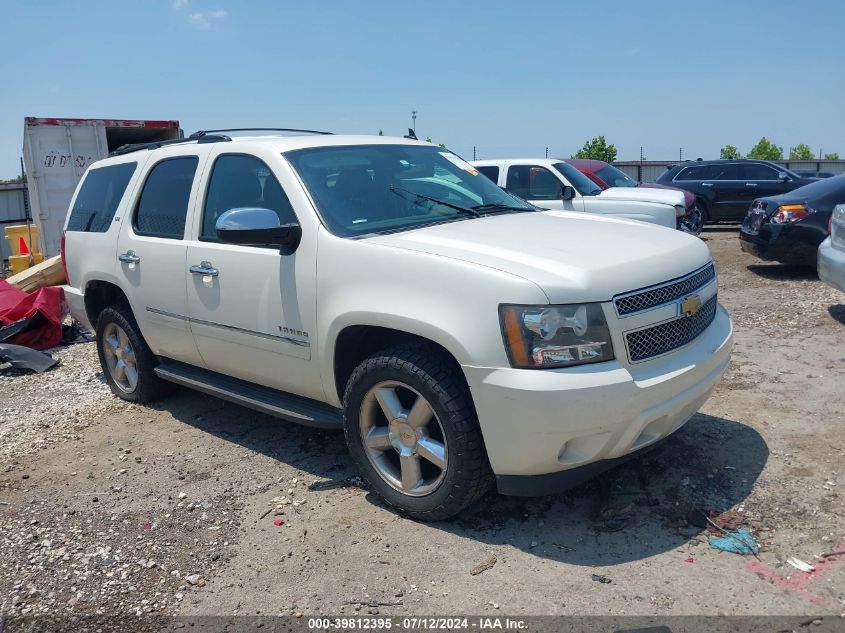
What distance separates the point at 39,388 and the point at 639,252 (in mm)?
5562

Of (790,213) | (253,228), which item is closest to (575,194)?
(790,213)

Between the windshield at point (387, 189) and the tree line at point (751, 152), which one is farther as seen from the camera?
the tree line at point (751, 152)

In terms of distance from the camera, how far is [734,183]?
1599 cm

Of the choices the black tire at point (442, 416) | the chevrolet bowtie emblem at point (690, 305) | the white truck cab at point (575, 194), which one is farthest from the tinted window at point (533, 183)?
the black tire at point (442, 416)

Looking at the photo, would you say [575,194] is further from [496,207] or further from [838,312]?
[496,207]

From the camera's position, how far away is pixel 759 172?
52.7ft

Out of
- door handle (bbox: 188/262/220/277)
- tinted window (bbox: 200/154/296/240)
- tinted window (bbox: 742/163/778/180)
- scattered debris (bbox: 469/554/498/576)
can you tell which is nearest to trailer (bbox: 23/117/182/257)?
tinted window (bbox: 200/154/296/240)

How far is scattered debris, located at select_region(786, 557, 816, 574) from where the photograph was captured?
3114 mm

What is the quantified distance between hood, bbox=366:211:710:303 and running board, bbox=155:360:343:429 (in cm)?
101

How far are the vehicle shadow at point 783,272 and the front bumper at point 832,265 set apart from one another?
224 centimetres

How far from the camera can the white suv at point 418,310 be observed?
3.17 m

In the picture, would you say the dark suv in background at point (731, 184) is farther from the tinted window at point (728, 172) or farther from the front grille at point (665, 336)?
the front grille at point (665, 336)

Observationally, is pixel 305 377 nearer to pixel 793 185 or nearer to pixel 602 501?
pixel 602 501

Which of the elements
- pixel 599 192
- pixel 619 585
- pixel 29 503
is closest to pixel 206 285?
pixel 29 503
